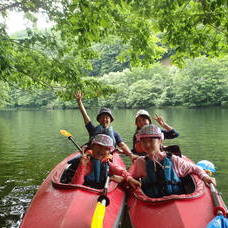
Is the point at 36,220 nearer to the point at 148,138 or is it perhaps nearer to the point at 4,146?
the point at 148,138

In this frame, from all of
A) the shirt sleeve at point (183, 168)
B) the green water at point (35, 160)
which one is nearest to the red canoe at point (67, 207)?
the shirt sleeve at point (183, 168)

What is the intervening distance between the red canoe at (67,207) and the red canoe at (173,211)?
16.9 inches


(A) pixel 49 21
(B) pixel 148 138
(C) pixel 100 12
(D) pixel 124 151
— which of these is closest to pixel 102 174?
(B) pixel 148 138

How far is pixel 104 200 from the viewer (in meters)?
3.91

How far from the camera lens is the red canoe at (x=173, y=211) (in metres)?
3.93

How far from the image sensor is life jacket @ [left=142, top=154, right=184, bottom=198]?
15.2 feet

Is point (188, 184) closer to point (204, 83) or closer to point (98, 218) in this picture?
point (98, 218)

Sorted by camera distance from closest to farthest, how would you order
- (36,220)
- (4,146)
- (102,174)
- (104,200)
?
(104,200), (36,220), (102,174), (4,146)

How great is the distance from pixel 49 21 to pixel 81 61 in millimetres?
1425

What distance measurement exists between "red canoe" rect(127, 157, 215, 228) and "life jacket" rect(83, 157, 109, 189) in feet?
2.98

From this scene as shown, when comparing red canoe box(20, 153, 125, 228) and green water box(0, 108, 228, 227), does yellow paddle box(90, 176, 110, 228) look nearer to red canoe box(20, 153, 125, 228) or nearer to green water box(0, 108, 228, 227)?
red canoe box(20, 153, 125, 228)

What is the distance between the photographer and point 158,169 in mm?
4711

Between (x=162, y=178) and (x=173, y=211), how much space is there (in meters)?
0.68

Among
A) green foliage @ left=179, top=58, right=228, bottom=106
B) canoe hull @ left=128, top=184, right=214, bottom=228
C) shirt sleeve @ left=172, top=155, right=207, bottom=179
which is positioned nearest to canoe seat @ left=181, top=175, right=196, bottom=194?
shirt sleeve @ left=172, top=155, right=207, bottom=179
